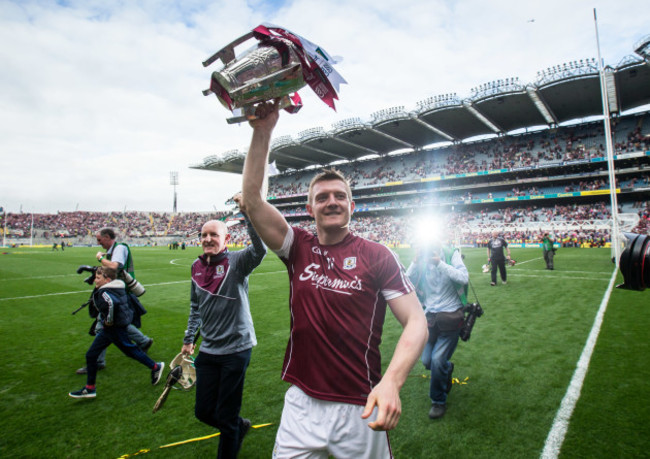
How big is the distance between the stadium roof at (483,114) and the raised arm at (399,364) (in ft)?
129

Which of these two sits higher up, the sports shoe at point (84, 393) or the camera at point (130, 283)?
the camera at point (130, 283)

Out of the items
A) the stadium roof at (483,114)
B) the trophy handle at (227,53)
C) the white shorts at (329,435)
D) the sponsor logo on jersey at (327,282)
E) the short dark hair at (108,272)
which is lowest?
the white shorts at (329,435)

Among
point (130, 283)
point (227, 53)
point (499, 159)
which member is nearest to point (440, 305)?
point (227, 53)

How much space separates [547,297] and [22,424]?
39.6 feet

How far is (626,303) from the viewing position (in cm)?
924

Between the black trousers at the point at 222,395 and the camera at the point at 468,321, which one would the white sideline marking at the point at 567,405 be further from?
the black trousers at the point at 222,395

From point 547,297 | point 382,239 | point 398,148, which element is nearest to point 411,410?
point 547,297

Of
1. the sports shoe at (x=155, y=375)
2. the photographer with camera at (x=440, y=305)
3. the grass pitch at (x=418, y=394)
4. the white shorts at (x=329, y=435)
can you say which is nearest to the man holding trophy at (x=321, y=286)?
the white shorts at (x=329, y=435)

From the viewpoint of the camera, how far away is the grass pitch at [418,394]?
11.5 feet

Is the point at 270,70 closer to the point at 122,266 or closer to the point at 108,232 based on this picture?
the point at 122,266

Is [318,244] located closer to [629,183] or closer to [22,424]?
[22,424]

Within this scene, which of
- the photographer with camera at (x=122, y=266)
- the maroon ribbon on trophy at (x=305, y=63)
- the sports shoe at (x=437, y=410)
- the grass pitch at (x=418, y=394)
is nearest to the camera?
the maroon ribbon on trophy at (x=305, y=63)

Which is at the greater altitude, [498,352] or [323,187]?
[323,187]

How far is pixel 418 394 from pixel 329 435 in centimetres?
327
